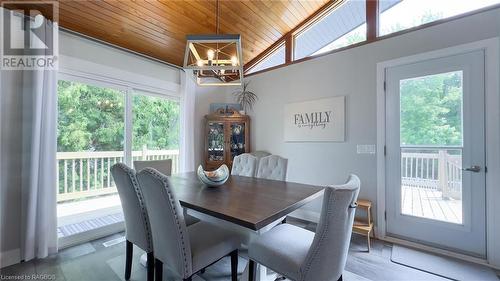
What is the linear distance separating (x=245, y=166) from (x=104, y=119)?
204 cm

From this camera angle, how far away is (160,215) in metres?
1.35

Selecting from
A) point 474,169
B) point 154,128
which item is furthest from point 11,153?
point 474,169

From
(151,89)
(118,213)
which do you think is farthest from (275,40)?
(118,213)

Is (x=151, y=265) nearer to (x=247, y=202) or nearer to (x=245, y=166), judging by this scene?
(x=247, y=202)

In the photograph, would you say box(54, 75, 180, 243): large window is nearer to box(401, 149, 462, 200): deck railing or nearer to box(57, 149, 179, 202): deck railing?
box(57, 149, 179, 202): deck railing

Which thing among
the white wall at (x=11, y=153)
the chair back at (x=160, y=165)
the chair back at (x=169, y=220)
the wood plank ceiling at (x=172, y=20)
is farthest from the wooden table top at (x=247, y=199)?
the wood plank ceiling at (x=172, y=20)

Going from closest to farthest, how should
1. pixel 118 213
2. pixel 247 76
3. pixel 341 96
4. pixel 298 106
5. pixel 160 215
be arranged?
pixel 160 215 < pixel 341 96 < pixel 118 213 < pixel 298 106 < pixel 247 76

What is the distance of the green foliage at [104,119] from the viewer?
2.65m

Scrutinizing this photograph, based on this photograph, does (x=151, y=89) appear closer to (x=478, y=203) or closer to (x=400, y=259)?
(x=400, y=259)

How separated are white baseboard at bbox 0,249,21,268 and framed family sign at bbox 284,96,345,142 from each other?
339 cm

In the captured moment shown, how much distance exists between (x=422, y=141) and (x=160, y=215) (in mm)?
2736

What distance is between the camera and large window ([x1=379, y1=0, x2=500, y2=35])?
2.23 metres

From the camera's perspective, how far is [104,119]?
9.71 feet

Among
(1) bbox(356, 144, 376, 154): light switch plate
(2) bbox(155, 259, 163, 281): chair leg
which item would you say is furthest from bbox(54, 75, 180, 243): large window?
(1) bbox(356, 144, 376, 154): light switch plate
